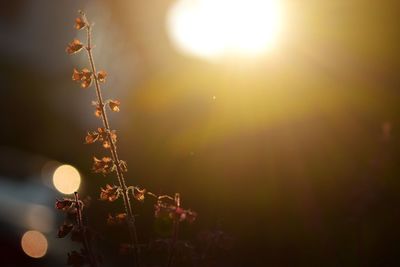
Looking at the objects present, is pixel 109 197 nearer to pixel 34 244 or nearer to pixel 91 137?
pixel 91 137

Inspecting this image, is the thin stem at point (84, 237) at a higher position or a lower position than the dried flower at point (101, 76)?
lower

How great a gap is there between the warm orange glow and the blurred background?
3 centimetres

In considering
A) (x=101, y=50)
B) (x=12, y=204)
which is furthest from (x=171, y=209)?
(x=101, y=50)

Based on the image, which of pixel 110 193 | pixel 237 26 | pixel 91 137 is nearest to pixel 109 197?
pixel 110 193

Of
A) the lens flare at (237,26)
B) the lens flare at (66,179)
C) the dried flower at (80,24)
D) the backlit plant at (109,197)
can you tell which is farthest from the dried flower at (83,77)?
the lens flare at (66,179)

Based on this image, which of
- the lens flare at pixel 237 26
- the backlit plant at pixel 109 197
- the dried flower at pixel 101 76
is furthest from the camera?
the lens flare at pixel 237 26

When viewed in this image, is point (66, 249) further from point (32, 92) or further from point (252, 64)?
point (32, 92)

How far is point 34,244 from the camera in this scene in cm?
→ 533

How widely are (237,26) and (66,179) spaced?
8.96 ft

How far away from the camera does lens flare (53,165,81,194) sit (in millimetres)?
6012

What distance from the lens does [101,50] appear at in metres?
9.70

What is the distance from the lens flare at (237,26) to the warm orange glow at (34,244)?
253 cm

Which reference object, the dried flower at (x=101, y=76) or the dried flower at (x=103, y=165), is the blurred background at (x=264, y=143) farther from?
the dried flower at (x=101, y=76)

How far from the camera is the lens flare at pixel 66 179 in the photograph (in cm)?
601
